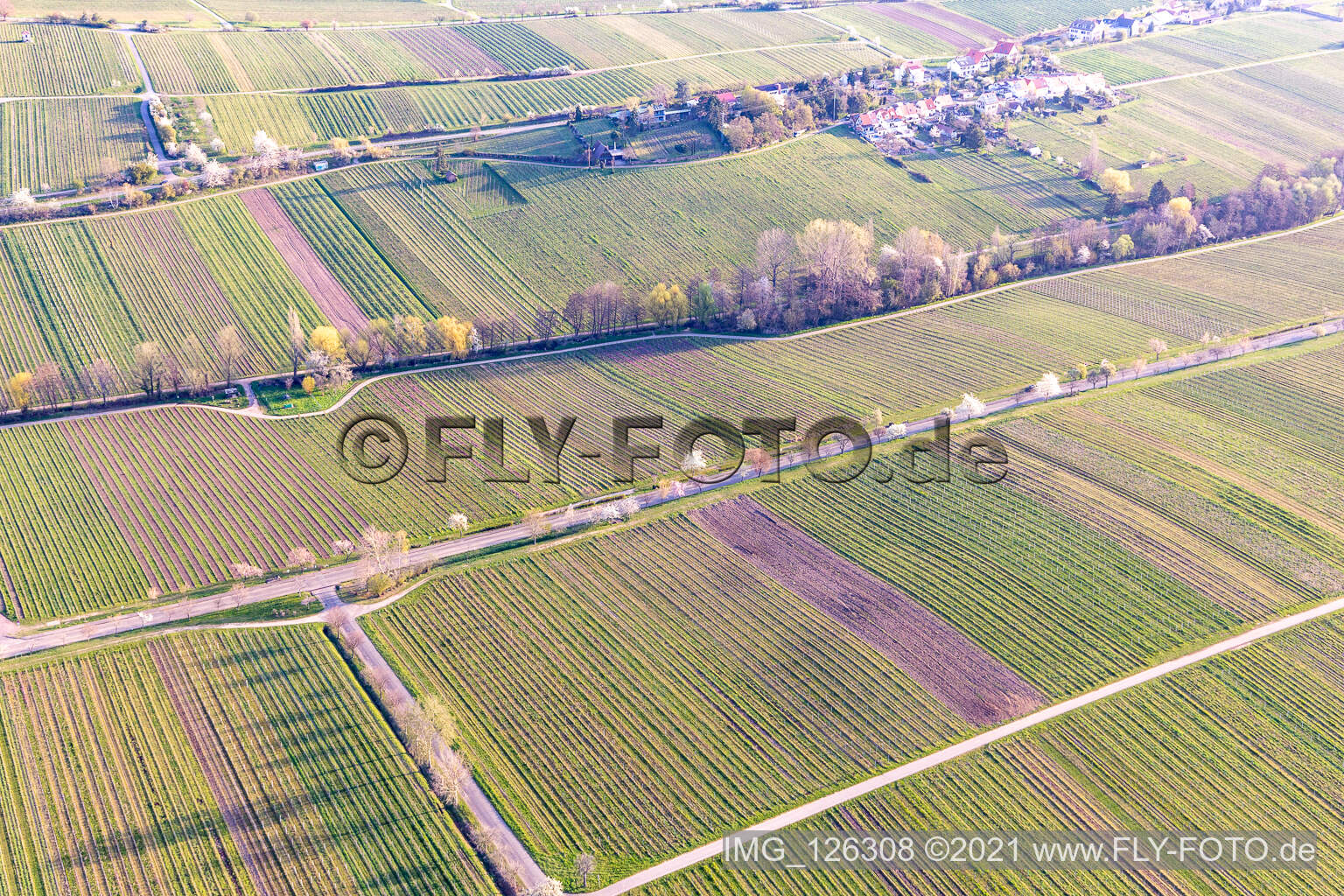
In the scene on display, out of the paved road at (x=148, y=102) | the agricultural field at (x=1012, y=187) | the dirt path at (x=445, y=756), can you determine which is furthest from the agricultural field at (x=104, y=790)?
the agricultural field at (x=1012, y=187)

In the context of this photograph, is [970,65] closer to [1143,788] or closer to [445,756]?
[1143,788]

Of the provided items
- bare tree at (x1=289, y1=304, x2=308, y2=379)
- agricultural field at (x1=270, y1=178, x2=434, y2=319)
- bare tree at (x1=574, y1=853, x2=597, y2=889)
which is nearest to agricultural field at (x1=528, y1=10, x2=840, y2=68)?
agricultural field at (x1=270, y1=178, x2=434, y2=319)

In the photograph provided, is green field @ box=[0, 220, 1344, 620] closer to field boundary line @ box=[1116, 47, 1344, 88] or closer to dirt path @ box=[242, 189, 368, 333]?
dirt path @ box=[242, 189, 368, 333]

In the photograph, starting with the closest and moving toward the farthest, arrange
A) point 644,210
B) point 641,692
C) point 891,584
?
point 641,692 → point 891,584 → point 644,210

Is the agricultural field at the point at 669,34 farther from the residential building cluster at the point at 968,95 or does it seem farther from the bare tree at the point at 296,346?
the bare tree at the point at 296,346

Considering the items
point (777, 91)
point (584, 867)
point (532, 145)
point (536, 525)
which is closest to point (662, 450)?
point (536, 525)

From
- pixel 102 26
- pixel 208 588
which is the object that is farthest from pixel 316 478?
pixel 102 26
